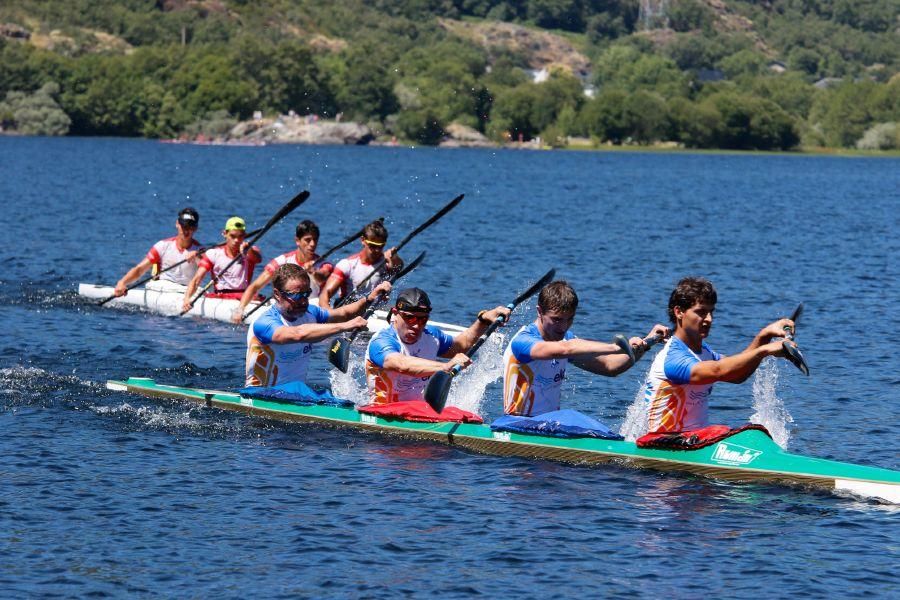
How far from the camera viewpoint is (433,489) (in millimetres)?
16594

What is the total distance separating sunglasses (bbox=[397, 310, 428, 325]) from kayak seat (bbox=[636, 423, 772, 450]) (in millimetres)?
3179

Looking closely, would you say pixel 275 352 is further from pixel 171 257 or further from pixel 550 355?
pixel 171 257

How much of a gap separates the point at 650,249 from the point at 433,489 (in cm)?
3552

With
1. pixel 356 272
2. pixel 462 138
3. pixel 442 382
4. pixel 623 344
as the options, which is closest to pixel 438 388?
pixel 442 382

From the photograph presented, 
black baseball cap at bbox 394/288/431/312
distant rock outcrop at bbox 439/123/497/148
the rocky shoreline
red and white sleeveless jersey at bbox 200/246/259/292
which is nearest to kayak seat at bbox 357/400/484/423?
black baseball cap at bbox 394/288/431/312

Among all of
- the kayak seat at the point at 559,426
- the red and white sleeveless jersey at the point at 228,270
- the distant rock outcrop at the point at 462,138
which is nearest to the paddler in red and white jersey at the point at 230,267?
the red and white sleeveless jersey at the point at 228,270

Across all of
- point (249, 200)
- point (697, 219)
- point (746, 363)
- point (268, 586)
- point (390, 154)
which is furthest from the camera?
point (390, 154)

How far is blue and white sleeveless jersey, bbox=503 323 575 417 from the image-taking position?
17.1 m

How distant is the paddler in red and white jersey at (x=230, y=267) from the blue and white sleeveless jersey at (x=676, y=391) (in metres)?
13.8

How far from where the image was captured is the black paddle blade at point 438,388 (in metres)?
17.5

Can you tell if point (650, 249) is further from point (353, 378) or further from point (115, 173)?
point (115, 173)

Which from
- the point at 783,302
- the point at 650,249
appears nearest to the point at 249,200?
the point at 650,249

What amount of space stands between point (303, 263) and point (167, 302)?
18.0 ft

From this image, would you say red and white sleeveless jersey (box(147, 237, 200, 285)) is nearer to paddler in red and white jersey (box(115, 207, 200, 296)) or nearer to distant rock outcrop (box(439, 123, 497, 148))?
paddler in red and white jersey (box(115, 207, 200, 296))
